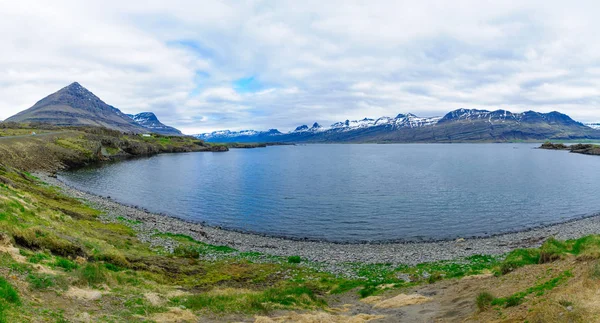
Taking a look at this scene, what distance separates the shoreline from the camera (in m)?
42.0

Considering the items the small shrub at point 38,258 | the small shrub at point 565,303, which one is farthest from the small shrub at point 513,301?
the small shrub at point 38,258

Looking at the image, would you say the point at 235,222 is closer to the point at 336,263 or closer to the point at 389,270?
the point at 336,263

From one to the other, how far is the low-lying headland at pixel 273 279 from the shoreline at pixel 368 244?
26 cm

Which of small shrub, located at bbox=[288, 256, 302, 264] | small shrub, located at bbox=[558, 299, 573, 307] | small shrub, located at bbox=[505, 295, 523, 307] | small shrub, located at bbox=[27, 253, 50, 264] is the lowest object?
small shrub, located at bbox=[288, 256, 302, 264]

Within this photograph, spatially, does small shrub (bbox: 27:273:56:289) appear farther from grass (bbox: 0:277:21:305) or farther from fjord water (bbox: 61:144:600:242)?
fjord water (bbox: 61:144:600:242)

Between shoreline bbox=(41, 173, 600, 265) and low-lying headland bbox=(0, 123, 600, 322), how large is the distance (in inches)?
10.3

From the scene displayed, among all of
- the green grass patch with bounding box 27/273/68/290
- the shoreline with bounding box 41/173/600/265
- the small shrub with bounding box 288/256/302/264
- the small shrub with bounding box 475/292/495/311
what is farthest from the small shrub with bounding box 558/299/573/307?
the small shrub with bounding box 288/256/302/264

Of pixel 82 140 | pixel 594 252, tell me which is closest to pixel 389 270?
pixel 594 252

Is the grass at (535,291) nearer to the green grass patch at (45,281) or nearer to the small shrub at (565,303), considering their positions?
the small shrub at (565,303)

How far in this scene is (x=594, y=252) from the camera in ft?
65.7

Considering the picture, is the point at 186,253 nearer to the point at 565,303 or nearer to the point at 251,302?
the point at 251,302

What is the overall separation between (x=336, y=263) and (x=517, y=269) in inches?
733

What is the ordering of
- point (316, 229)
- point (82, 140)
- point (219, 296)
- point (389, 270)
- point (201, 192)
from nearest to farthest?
point (219, 296)
point (389, 270)
point (316, 229)
point (201, 192)
point (82, 140)

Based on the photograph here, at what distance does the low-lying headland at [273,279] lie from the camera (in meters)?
16.2
